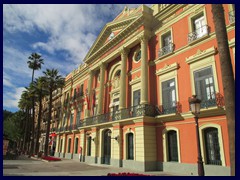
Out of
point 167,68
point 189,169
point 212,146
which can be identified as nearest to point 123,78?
point 167,68

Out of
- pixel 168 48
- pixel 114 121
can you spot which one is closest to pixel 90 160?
pixel 114 121

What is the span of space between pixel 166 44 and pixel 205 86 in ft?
19.1

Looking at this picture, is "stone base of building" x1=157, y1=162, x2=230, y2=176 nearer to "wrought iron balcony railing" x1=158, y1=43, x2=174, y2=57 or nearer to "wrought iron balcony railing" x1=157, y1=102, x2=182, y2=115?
"wrought iron balcony railing" x1=157, y1=102, x2=182, y2=115

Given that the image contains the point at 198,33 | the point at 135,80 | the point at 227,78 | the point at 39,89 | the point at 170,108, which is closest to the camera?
the point at 227,78

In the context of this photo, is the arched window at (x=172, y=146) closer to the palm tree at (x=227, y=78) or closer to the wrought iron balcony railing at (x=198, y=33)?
the wrought iron balcony railing at (x=198, y=33)

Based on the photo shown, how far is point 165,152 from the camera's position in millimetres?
15008

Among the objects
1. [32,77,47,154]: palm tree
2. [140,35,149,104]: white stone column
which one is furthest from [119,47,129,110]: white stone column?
[32,77,47,154]: palm tree

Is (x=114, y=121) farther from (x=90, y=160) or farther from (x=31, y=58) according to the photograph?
(x=31, y=58)

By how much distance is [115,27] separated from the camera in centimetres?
2319

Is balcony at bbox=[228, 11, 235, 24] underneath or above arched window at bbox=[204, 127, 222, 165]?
above

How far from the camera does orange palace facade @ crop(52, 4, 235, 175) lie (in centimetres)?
1285

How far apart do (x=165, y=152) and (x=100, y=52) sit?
14902mm

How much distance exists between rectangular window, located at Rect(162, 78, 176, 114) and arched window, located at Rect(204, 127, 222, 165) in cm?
306

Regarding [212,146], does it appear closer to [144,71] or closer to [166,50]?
[144,71]
